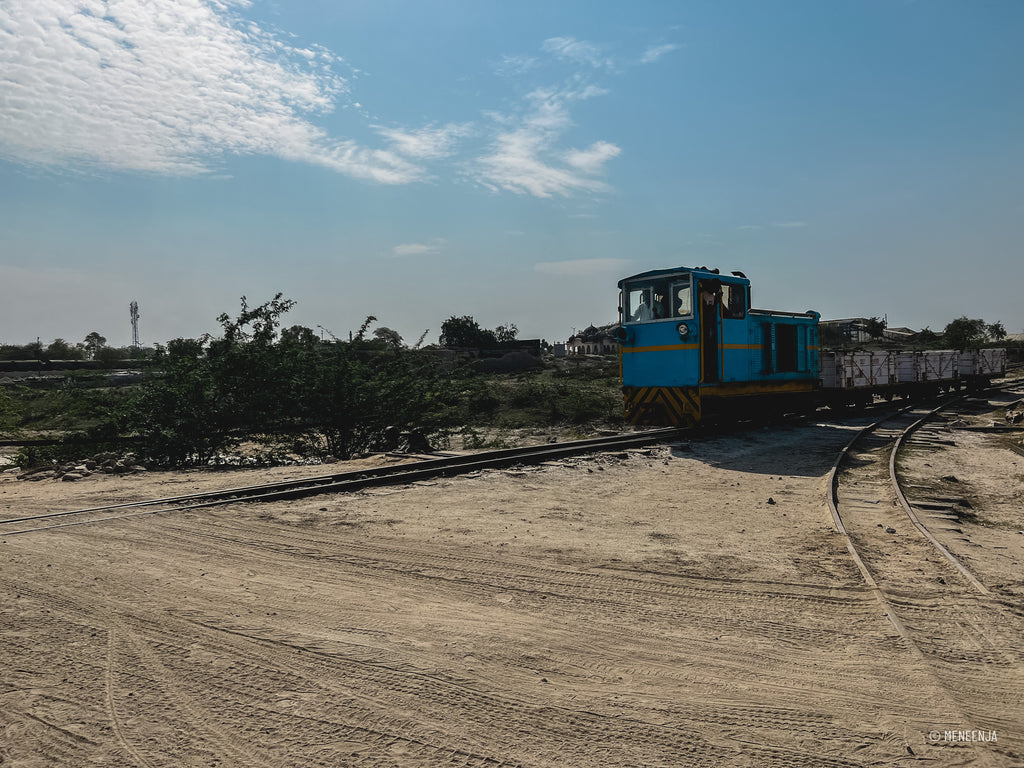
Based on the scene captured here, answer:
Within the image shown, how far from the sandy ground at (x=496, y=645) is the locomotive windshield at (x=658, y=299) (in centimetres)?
724

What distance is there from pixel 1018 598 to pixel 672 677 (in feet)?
9.56

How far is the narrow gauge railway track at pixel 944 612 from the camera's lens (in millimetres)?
2963

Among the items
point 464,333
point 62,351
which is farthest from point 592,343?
point 62,351

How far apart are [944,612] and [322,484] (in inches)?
286

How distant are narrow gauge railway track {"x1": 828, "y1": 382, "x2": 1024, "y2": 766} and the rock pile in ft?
37.7

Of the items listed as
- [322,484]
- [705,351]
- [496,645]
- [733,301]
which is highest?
[733,301]

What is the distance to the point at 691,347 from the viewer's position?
1326 cm

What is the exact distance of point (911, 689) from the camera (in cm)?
316

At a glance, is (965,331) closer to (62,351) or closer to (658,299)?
(658,299)

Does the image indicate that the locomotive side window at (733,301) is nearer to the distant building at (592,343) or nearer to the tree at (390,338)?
the tree at (390,338)

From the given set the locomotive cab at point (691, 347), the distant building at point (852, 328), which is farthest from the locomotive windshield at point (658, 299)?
the distant building at point (852, 328)

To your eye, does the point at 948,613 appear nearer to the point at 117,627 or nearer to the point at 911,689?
the point at 911,689

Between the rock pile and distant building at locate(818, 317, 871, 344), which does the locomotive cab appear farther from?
distant building at locate(818, 317, 871, 344)

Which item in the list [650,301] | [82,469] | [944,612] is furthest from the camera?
[650,301]
